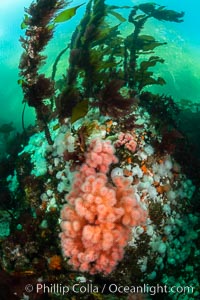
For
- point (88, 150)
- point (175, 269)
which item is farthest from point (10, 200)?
point (175, 269)

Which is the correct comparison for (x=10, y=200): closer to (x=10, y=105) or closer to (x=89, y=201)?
(x=89, y=201)

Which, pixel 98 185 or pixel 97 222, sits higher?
pixel 98 185

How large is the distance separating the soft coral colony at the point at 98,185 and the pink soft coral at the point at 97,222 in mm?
12

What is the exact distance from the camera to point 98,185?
3.64 metres

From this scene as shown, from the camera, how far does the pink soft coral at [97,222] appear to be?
3.59 meters

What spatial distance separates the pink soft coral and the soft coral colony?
1 cm

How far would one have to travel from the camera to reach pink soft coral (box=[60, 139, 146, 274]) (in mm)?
3592

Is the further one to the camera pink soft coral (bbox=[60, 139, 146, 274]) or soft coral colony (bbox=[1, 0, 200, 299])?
soft coral colony (bbox=[1, 0, 200, 299])

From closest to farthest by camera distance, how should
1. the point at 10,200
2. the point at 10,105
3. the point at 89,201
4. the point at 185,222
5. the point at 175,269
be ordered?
the point at 89,201
the point at 175,269
the point at 185,222
the point at 10,200
the point at 10,105

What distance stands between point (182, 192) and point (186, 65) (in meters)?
17.3

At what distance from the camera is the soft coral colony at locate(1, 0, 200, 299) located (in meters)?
3.70

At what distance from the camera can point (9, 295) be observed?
395 cm

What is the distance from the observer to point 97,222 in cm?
363

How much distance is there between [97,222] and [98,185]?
0.44 meters
